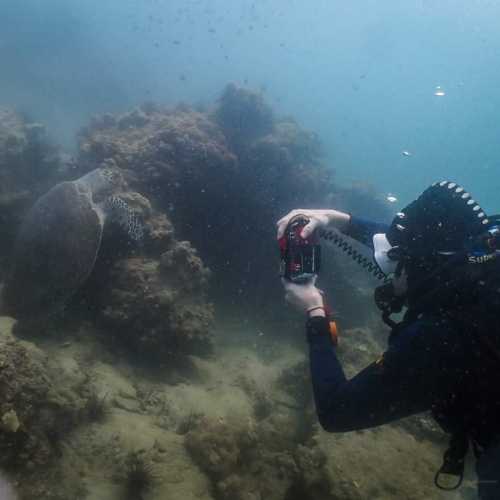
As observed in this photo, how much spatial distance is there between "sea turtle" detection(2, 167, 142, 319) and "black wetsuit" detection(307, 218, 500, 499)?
4.02 meters

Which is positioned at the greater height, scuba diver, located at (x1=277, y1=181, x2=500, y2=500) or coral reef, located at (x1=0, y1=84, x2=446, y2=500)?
scuba diver, located at (x1=277, y1=181, x2=500, y2=500)

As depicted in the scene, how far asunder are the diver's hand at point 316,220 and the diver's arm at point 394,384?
1055 mm

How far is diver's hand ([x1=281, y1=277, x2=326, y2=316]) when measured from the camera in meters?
2.46

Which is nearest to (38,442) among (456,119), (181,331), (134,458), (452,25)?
(134,458)

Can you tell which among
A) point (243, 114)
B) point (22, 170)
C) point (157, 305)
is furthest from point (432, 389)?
point (243, 114)

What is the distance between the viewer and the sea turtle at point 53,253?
4.77 meters

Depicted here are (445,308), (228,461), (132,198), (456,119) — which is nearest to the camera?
(445,308)

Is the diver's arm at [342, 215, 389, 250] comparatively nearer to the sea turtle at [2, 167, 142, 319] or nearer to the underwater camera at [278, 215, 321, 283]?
the underwater camera at [278, 215, 321, 283]

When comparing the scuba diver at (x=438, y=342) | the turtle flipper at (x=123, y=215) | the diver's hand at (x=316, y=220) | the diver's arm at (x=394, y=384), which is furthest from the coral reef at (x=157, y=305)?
the diver's arm at (x=394, y=384)

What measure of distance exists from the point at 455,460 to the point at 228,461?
231cm

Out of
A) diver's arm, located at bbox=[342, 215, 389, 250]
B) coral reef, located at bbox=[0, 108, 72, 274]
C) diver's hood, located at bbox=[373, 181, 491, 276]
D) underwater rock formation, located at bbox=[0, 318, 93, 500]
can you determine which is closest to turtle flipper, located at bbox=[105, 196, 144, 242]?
underwater rock formation, located at bbox=[0, 318, 93, 500]

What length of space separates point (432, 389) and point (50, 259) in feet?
15.9

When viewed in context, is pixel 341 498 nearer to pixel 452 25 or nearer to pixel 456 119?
pixel 452 25

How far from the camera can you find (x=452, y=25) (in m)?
90.3
